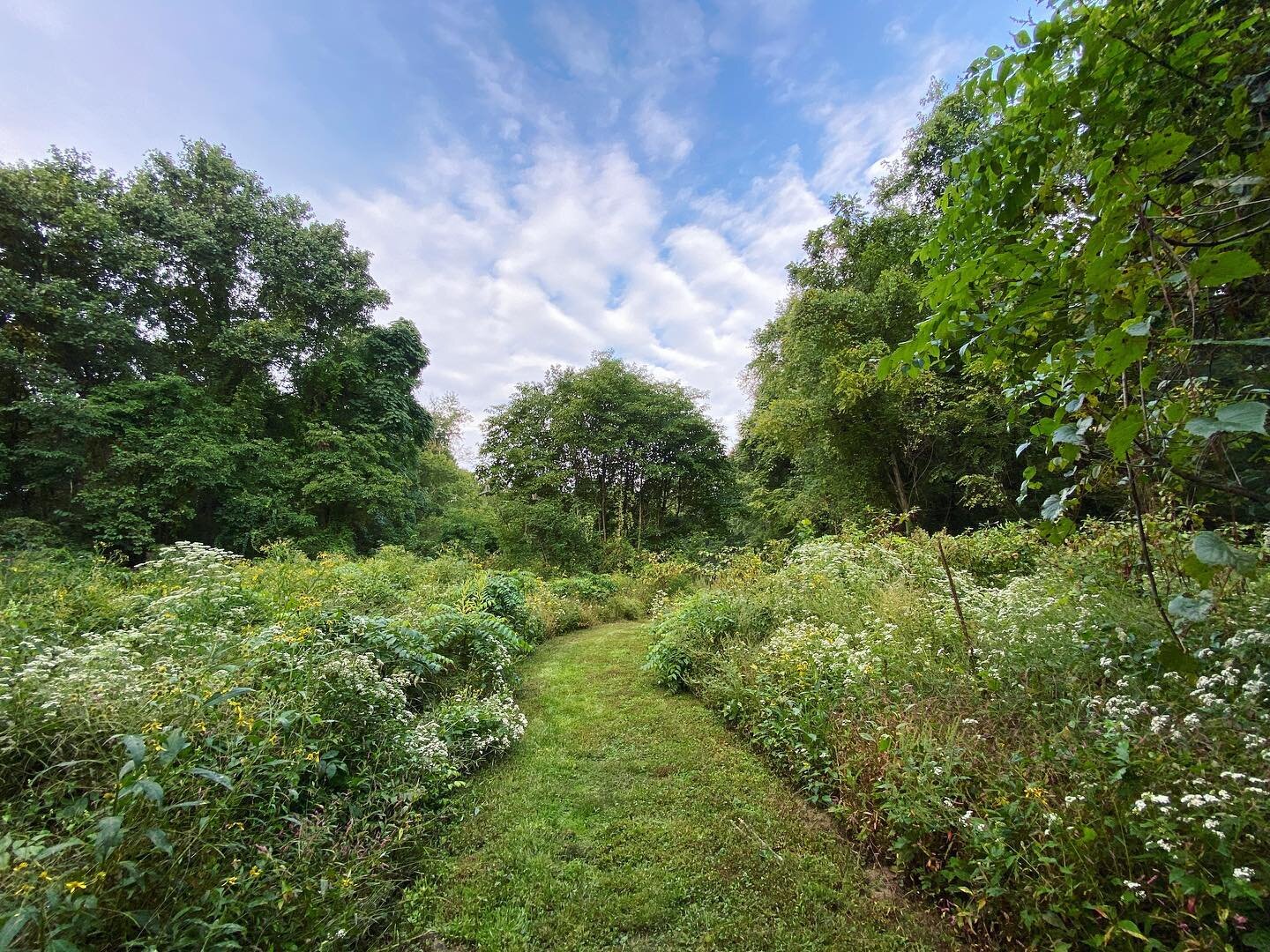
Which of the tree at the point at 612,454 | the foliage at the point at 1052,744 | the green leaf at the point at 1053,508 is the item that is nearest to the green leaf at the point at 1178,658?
the foliage at the point at 1052,744

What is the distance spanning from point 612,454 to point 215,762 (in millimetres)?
14482

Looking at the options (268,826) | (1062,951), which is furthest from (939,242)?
(268,826)

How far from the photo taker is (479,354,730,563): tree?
1603 centimetres

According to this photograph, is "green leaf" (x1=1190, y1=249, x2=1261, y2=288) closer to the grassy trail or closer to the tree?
the grassy trail

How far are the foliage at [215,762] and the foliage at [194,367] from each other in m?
7.76

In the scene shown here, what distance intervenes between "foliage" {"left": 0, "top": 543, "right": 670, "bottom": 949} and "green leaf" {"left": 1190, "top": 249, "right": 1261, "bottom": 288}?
9.79 feet

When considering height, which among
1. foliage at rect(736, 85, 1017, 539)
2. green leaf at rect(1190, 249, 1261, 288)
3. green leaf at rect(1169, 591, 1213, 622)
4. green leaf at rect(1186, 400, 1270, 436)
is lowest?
green leaf at rect(1169, 591, 1213, 622)

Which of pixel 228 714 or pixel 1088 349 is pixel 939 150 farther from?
pixel 228 714

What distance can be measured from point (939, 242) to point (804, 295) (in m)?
10.7

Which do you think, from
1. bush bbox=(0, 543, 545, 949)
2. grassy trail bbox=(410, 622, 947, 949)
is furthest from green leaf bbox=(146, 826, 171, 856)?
grassy trail bbox=(410, 622, 947, 949)

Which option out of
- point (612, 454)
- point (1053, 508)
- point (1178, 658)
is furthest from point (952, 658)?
point (612, 454)

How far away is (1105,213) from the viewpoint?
102 centimetres

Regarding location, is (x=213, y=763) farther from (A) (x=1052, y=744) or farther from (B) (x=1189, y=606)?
(A) (x=1052, y=744)

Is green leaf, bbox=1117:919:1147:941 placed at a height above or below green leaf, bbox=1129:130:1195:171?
below
